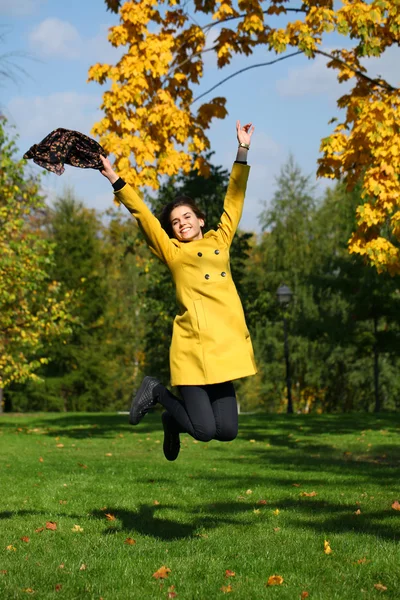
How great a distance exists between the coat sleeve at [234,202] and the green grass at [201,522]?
236cm

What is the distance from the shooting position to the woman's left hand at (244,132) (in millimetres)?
6398

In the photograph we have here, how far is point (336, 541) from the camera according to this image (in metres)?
6.27

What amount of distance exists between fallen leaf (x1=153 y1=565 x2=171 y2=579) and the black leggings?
94cm

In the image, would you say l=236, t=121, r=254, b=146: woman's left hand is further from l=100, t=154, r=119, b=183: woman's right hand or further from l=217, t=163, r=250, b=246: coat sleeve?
l=100, t=154, r=119, b=183: woman's right hand

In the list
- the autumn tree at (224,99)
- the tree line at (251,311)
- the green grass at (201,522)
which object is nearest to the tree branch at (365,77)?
the autumn tree at (224,99)

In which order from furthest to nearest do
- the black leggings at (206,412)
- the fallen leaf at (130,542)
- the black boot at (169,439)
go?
the black boot at (169,439), the fallen leaf at (130,542), the black leggings at (206,412)

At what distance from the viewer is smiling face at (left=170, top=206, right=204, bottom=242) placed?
20.9 feet

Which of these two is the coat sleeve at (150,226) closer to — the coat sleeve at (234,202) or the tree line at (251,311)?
the coat sleeve at (234,202)

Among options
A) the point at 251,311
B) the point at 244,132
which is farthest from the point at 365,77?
the point at 251,311

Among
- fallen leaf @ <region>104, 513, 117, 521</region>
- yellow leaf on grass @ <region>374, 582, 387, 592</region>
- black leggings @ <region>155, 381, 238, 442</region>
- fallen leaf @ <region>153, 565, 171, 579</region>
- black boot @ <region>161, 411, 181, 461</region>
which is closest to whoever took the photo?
yellow leaf on grass @ <region>374, 582, 387, 592</region>

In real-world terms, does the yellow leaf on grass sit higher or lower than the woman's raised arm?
lower

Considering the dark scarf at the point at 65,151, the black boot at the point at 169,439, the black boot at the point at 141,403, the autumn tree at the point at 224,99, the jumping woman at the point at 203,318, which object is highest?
the autumn tree at the point at 224,99

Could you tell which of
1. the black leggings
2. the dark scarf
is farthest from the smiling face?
the black leggings

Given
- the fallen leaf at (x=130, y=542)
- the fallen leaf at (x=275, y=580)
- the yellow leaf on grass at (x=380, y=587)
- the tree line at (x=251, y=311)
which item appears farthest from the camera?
the tree line at (x=251, y=311)
